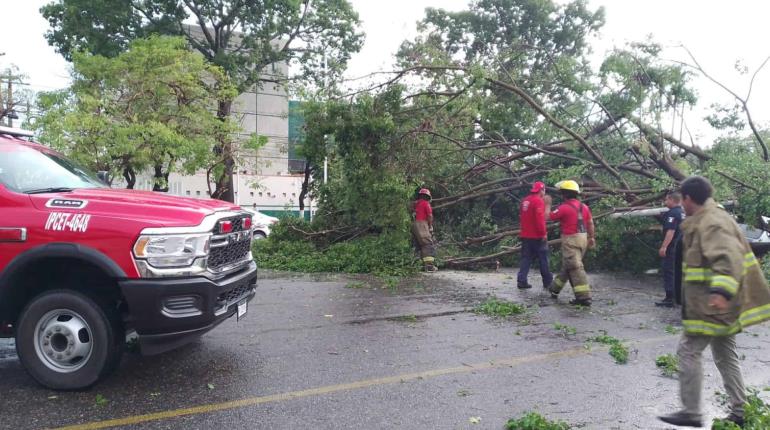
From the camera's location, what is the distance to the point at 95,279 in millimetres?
4773

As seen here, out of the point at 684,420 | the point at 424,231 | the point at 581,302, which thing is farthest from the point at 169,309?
the point at 424,231

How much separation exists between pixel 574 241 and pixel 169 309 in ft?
19.8

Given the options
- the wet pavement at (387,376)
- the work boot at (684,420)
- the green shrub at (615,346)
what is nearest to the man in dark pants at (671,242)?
the wet pavement at (387,376)

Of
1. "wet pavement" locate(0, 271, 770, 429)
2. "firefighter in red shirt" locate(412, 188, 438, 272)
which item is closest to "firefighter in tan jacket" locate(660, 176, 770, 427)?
"wet pavement" locate(0, 271, 770, 429)

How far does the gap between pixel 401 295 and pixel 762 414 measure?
18.9 ft

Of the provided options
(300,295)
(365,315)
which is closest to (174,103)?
(300,295)

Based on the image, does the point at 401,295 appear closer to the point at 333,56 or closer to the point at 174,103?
the point at 174,103

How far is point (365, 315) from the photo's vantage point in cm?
785

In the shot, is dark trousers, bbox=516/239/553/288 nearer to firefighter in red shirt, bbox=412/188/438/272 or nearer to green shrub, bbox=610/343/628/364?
firefighter in red shirt, bbox=412/188/438/272

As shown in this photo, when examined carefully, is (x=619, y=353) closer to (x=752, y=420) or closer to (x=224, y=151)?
(x=752, y=420)

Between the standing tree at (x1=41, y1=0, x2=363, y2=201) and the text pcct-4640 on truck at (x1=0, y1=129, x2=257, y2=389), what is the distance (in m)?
19.9

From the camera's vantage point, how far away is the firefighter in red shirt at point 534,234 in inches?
381

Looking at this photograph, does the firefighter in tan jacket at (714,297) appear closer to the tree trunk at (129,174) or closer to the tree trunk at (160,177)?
the tree trunk at (129,174)

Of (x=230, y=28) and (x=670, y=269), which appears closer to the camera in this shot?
(x=670, y=269)
